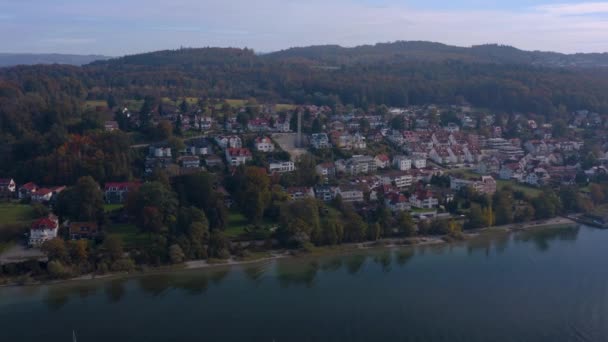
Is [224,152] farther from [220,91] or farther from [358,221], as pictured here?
[220,91]

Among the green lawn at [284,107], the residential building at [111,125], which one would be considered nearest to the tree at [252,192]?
the residential building at [111,125]

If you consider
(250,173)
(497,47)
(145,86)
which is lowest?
(250,173)

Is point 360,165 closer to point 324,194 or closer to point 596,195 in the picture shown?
point 324,194

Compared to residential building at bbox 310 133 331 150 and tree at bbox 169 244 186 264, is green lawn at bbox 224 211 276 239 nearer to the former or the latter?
tree at bbox 169 244 186 264

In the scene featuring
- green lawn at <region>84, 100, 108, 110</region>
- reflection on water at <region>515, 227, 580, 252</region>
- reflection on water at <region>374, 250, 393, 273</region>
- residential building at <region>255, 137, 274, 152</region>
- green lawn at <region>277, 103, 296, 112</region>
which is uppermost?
green lawn at <region>84, 100, 108, 110</region>

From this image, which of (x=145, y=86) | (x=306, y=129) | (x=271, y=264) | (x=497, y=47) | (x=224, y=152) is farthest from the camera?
(x=497, y=47)

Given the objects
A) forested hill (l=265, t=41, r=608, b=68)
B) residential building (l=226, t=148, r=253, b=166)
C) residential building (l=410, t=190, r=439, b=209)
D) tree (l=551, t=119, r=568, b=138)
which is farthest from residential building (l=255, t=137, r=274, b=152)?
forested hill (l=265, t=41, r=608, b=68)

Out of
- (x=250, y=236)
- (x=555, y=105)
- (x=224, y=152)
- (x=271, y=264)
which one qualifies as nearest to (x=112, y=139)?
(x=224, y=152)
